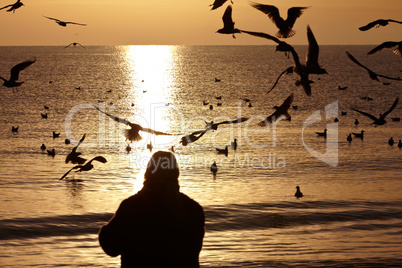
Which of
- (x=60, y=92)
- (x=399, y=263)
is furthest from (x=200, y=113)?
(x=399, y=263)

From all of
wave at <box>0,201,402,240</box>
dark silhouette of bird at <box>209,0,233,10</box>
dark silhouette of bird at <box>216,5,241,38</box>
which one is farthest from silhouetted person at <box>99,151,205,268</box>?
wave at <box>0,201,402,240</box>

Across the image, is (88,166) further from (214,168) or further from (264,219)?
(214,168)

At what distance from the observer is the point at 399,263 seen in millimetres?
15891

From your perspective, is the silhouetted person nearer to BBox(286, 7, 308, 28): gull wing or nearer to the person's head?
the person's head

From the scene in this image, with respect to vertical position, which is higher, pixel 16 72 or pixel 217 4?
pixel 217 4

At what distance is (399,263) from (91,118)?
45919 mm

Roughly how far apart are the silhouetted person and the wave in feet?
52.0

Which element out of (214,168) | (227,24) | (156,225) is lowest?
(214,168)

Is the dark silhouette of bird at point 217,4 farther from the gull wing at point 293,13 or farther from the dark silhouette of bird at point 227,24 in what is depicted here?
the gull wing at point 293,13

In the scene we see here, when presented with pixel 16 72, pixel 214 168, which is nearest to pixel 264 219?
pixel 214 168

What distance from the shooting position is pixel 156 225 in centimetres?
489

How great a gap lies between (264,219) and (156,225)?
1790cm

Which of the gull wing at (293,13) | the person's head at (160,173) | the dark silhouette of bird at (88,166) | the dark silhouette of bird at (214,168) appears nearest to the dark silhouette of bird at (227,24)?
the gull wing at (293,13)

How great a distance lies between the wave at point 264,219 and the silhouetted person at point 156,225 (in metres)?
15.8
